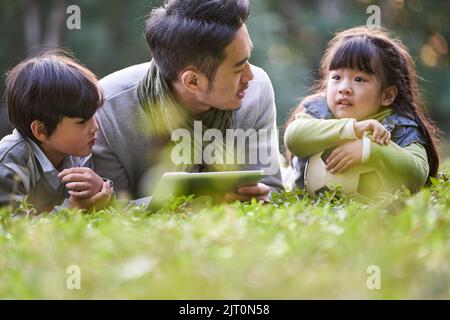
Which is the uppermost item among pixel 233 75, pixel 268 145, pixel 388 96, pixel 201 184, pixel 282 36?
pixel 282 36

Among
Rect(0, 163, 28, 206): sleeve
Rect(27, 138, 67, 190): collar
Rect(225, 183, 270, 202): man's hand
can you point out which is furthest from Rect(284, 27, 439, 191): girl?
Rect(0, 163, 28, 206): sleeve

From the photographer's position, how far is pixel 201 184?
12.6 ft

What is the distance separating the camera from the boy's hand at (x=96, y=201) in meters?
4.21

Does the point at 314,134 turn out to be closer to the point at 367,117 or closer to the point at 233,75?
the point at 367,117

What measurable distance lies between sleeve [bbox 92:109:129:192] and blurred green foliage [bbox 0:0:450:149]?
9.86 metres

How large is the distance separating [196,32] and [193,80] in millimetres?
257

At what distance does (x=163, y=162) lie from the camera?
15.4ft

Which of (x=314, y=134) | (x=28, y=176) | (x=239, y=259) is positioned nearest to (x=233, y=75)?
(x=314, y=134)

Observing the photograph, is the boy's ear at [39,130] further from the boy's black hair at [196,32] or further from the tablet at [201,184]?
the tablet at [201,184]

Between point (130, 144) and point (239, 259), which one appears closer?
point (239, 259)
